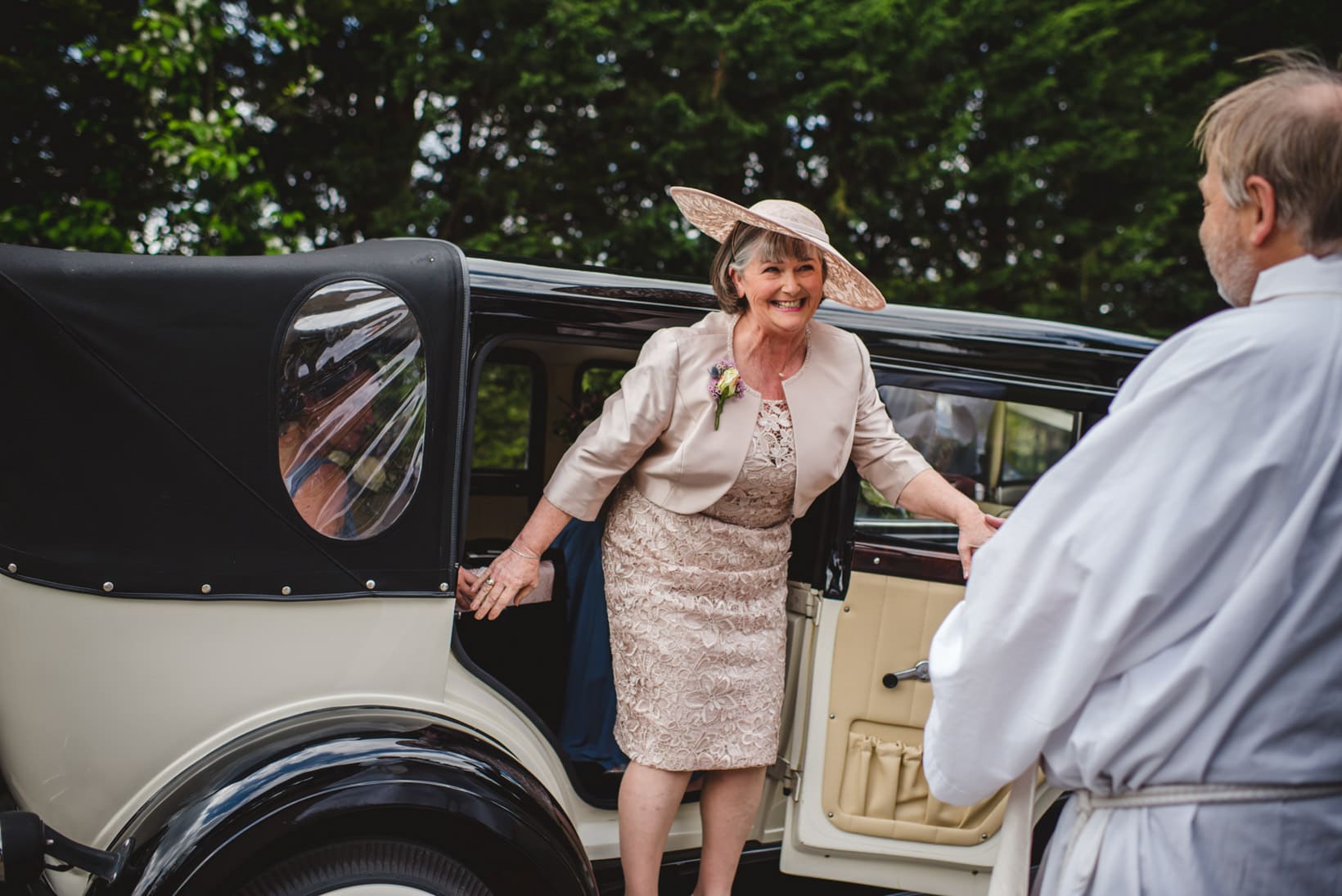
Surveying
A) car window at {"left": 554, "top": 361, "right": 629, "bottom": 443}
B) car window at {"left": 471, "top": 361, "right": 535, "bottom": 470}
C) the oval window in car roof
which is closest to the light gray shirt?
the oval window in car roof

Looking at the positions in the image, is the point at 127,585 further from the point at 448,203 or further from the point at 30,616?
the point at 448,203

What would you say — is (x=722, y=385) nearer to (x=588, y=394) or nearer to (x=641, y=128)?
(x=588, y=394)

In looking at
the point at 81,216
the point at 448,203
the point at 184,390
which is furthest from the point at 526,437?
the point at 448,203

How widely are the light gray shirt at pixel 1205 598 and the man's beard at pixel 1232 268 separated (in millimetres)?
71

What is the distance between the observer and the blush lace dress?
2469mm

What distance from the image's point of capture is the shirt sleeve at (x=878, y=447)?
2.61 meters

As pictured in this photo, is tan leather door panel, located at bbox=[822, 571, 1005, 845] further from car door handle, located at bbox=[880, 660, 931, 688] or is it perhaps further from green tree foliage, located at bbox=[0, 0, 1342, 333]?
green tree foliage, located at bbox=[0, 0, 1342, 333]

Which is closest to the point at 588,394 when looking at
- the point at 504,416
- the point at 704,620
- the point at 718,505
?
the point at 718,505

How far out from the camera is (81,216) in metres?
5.27

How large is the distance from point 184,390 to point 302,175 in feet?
19.3

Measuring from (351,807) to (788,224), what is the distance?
1.62 metres

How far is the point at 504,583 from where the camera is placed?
2.38 m

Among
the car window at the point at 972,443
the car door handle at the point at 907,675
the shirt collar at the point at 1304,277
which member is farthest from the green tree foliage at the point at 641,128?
the shirt collar at the point at 1304,277

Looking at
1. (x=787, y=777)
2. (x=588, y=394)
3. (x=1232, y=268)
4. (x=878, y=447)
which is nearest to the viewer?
(x=1232, y=268)
